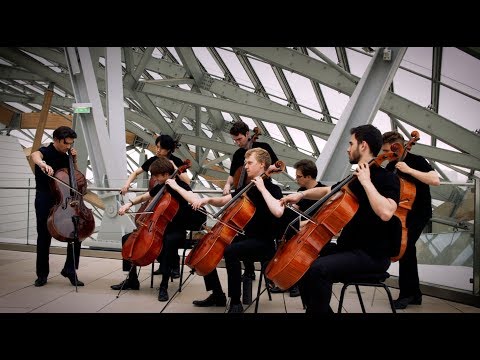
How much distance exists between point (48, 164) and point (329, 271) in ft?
9.17

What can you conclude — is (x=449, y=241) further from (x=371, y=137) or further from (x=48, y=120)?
(x=48, y=120)

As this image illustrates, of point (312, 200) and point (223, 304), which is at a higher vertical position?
point (312, 200)

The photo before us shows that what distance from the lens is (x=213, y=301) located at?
155 inches

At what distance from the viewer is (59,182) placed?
4.24 m

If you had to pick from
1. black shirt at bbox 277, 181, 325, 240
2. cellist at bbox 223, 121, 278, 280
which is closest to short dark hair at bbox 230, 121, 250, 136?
cellist at bbox 223, 121, 278, 280

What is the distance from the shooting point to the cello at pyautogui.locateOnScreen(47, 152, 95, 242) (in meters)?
4.19

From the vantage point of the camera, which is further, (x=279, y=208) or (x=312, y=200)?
(x=312, y=200)

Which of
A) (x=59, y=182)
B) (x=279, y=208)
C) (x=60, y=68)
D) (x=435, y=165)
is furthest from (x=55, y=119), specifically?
(x=279, y=208)

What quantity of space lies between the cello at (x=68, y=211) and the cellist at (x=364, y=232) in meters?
2.22

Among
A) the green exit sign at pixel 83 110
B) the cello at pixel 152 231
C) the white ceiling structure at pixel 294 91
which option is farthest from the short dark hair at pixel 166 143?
the white ceiling structure at pixel 294 91

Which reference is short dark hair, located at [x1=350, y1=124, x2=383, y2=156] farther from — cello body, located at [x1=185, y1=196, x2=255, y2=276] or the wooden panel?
the wooden panel

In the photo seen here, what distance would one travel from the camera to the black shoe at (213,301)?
153 inches
